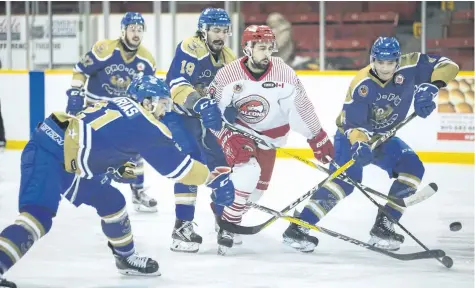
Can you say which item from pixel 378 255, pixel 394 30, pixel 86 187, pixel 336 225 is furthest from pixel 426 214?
pixel 394 30

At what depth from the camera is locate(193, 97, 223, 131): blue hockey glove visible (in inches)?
152

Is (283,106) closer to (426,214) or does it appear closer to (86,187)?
(86,187)

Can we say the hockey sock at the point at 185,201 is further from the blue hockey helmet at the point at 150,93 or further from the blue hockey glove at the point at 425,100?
the blue hockey glove at the point at 425,100

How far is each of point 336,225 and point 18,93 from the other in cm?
408

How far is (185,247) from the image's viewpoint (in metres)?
4.08

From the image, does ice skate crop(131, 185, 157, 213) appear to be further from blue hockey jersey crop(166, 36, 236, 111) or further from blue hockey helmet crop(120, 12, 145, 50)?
blue hockey jersey crop(166, 36, 236, 111)

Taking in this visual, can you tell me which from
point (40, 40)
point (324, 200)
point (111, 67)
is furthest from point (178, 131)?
point (40, 40)

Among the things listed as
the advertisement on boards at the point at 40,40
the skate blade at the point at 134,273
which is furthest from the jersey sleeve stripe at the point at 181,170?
the advertisement on boards at the point at 40,40

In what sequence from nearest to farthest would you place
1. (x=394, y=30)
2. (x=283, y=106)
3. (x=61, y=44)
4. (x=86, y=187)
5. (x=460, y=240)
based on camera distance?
(x=86, y=187), (x=283, y=106), (x=460, y=240), (x=394, y=30), (x=61, y=44)

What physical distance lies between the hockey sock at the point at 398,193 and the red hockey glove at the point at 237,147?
Result: 0.64 meters

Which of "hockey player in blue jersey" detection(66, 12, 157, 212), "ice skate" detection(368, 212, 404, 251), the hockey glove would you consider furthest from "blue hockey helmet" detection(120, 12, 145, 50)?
"ice skate" detection(368, 212, 404, 251)

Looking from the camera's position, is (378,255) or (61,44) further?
(61,44)

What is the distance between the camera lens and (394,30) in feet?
26.2

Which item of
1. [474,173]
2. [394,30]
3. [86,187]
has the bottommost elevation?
[474,173]
